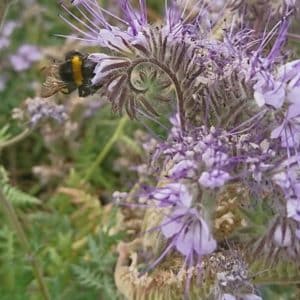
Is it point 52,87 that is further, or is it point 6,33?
point 6,33

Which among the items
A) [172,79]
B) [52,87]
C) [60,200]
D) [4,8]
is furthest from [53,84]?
[60,200]

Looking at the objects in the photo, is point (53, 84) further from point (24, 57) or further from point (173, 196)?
point (24, 57)

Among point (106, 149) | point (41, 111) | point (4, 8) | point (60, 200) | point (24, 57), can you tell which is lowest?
point (60, 200)

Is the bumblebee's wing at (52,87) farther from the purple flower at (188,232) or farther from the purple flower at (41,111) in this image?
the purple flower at (41,111)

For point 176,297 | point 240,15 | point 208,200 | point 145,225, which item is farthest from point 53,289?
point 208,200

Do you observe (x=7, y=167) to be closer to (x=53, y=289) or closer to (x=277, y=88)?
(x=53, y=289)

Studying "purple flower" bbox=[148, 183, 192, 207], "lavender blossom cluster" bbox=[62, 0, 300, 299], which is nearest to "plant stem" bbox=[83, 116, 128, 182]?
"lavender blossom cluster" bbox=[62, 0, 300, 299]

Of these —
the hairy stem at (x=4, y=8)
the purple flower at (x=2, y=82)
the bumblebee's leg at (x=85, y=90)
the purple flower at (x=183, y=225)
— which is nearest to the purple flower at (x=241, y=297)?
the purple flower at (x=183, y=225)
